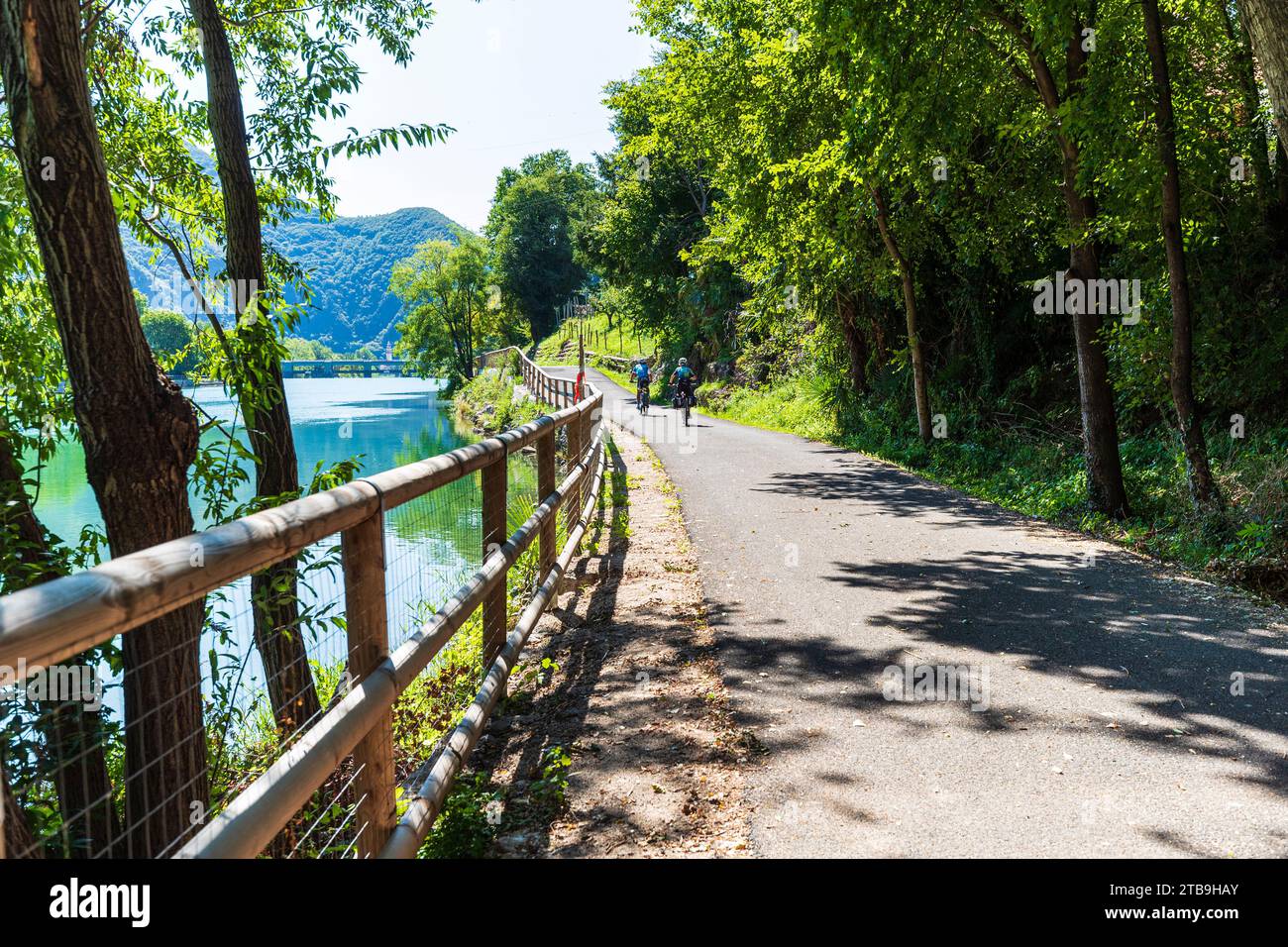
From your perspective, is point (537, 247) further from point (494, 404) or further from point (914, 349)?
point (914, 349)

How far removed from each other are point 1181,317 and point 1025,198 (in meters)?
4.74

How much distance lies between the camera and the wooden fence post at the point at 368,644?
10.3 ft

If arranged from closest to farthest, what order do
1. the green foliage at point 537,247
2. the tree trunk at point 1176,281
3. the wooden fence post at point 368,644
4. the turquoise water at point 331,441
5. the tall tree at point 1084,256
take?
the wooden fence post at point 368,644 → the tree trunk at point 1176,281 → the tall tree at point 1084,256 → the turquoise water at point 331,441 → the green foliage at point 537,247

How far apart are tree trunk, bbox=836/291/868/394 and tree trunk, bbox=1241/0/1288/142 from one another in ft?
55.6

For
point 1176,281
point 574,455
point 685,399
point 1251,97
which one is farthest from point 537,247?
point 1176,281

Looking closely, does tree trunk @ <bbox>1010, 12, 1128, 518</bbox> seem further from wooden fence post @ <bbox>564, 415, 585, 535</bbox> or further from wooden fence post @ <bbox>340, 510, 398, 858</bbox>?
wooden fence post @ <bbox>340, 510, 398, 858</bbox>

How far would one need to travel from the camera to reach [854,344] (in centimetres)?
2400

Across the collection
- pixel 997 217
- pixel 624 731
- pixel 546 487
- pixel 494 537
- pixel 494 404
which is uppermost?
pixel 997 217

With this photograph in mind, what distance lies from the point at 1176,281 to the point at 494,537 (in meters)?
7.77

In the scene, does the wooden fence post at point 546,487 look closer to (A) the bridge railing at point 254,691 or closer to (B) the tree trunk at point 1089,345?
(A) the bridge railing at point 254,691

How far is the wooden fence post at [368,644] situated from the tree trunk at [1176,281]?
28.3 ft

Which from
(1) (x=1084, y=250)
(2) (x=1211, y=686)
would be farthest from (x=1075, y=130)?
(2) (x=1211, y=686)

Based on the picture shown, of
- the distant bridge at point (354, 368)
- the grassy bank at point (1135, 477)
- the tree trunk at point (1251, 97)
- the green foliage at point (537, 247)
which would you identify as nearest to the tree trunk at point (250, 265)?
the grassy bank at point (1135, 477)

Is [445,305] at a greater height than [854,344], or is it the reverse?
[445,305]
